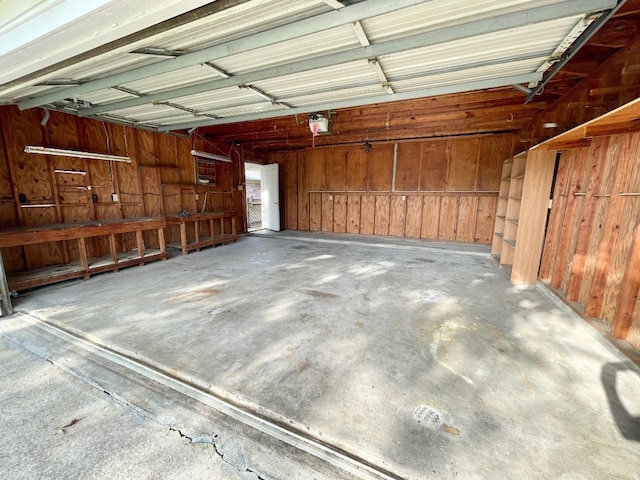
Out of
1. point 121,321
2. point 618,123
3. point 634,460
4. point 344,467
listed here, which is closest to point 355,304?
point 344,467

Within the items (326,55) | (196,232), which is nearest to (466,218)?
(326,55)

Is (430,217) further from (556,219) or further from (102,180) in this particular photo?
(102,180)

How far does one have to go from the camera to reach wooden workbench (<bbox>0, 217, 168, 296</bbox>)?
3301mm

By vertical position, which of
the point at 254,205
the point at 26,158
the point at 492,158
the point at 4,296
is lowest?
the point at 4,296

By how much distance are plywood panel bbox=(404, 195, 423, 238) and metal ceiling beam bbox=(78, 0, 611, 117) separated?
5535mm

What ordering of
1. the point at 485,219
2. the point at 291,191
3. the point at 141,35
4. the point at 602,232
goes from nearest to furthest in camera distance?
the point at 141,35 < the point at 602,232 < the point at 485,219 < the point at 291,191

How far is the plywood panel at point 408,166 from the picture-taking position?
7211mm

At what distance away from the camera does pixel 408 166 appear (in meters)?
7.34

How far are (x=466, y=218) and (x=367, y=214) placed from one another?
262cm

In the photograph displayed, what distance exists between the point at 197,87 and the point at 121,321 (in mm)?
2690

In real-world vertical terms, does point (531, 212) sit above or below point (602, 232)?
above

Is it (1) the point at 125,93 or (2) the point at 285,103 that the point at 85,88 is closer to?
(1) the point at 125,93

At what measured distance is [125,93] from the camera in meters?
3.38

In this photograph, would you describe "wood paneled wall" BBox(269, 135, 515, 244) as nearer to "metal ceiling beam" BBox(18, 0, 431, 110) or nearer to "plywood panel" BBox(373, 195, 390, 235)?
"plywood panel" BBox(373, 195, 390, 235)
